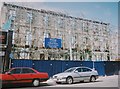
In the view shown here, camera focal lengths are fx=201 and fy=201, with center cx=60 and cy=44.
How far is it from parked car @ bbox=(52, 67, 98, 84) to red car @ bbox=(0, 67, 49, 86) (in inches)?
63.1

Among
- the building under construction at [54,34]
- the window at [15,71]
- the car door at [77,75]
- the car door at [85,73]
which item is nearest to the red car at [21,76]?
the window at [15,71]

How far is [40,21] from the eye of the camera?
34.2 meters

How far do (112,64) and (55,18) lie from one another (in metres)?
14.1

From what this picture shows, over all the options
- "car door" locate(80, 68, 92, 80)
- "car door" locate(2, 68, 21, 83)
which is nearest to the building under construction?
"car door" locate(80, 68, 92, 80)

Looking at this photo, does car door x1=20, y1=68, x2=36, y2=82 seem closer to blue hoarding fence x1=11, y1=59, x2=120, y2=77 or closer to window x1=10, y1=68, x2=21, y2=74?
window x1=10, y1=68, x2=21, y2=74

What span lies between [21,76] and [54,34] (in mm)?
21622

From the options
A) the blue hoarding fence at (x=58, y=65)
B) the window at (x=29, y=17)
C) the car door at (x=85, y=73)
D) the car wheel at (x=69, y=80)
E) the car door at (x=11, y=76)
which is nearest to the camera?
the car door at (x=11, y=76)

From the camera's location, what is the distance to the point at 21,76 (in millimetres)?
13773

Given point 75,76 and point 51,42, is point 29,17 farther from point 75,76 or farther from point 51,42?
point 75,76

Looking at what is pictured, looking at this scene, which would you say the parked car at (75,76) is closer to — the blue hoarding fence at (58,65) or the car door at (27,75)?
the car door at (27,75)

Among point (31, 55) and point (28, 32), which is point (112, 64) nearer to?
point (31, 55)

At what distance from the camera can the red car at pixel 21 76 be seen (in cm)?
1327

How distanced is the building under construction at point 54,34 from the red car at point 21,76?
46.0 feet

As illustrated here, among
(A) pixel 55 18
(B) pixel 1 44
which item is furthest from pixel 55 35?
(B) pixel 1 44
